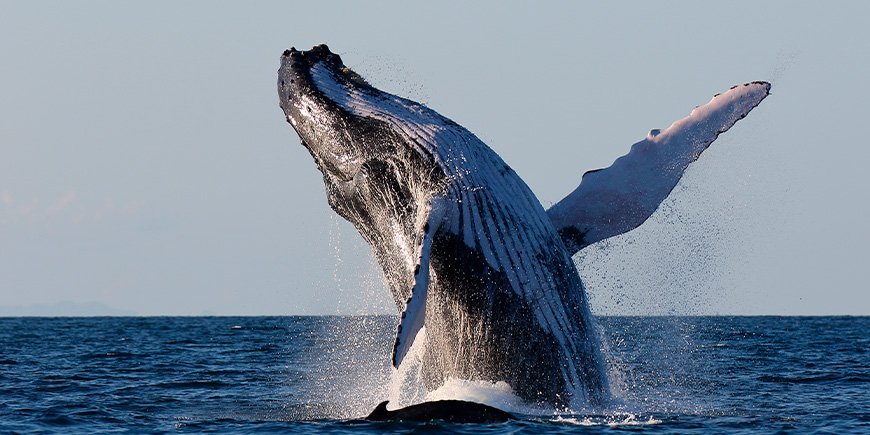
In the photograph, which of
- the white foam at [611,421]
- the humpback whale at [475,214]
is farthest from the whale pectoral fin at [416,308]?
the white foam at [611,421]

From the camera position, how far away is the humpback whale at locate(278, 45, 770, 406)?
357 inches

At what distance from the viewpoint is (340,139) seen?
9750 millimetres

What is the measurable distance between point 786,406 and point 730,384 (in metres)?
3.27

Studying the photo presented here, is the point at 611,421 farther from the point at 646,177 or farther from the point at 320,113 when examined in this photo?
the point at 320,113

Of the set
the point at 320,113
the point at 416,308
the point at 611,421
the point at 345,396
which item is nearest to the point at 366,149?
the point at 320,113

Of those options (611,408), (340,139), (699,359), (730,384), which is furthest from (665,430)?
(699,359)

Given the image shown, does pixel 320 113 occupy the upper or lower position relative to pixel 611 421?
upper

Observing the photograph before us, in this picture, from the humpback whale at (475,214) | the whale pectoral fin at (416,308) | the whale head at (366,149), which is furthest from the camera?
the whale head at (366,149)

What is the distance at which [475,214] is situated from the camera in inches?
356

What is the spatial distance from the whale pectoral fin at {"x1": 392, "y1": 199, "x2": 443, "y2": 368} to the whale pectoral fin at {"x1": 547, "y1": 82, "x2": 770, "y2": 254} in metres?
1.93

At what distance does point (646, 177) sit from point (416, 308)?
299 centimetres

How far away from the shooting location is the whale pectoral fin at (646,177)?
1017 centimetres

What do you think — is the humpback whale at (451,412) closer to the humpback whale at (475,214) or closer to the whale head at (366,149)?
the humpback whale at (475,214)

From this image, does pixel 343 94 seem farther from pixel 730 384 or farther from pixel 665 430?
pixel 730 384
